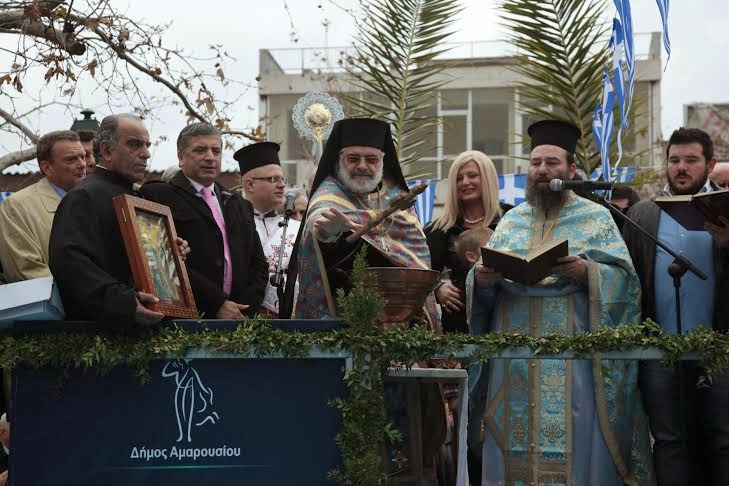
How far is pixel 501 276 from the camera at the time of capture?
597 centimetres

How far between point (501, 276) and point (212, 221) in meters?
1.85

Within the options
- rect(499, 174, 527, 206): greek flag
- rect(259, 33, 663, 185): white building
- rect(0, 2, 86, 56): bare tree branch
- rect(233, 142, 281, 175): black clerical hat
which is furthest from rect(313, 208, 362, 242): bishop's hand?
rect(259, 33, 663, 185): white building

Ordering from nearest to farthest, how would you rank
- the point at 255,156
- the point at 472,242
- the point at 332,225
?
1. the point at 332,225
2. the point at 472,242
3. the point at 255,156

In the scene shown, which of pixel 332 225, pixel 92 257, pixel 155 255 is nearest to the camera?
pixel 92 257

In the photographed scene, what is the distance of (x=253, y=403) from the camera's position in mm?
5012

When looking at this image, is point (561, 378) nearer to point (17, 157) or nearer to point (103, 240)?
point (103, 240)

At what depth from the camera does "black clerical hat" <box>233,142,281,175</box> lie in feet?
27.3

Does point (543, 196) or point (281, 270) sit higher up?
point (543, 196)

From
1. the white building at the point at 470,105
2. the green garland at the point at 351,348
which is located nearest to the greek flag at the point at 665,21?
the green garland at the point at 351,348

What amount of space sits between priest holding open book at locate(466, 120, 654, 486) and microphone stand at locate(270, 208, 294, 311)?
143 cm

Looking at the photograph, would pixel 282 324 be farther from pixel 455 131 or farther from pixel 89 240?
pixel 455 131

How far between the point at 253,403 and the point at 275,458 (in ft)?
0.86

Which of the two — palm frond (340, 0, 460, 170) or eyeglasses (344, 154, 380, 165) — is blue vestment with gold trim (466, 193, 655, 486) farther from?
palm frond (340, 0, 460, 170)

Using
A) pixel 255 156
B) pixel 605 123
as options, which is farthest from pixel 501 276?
pixel 605 123
